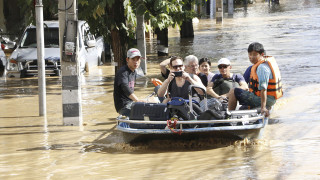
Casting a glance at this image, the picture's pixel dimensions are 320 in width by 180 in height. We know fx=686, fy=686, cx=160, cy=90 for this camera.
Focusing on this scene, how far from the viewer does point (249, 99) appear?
10.8 metres

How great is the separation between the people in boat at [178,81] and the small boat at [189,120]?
39cm

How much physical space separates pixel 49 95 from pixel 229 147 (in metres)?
7.71

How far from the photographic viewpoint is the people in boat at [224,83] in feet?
36.8

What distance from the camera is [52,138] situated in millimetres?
11188

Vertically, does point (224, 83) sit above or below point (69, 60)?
below

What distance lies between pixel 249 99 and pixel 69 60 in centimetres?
325

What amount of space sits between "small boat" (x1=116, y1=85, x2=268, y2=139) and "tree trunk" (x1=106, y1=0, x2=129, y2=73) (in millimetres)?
6524

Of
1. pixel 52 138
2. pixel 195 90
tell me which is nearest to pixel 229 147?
pixel 195 90

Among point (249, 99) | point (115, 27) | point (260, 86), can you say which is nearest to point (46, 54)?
point (115, 27)

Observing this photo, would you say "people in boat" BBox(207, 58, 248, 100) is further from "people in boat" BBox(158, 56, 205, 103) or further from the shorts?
"people in boat" BBox(158, 56, 205, 103)

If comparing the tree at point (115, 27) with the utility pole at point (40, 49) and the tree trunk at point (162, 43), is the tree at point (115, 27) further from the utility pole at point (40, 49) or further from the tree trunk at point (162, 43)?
the tree trunk at point (162, 43)

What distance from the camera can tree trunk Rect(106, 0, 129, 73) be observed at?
53.6 feet

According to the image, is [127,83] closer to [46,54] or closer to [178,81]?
[178,81]

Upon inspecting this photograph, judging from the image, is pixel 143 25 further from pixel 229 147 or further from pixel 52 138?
pixel 229 147
